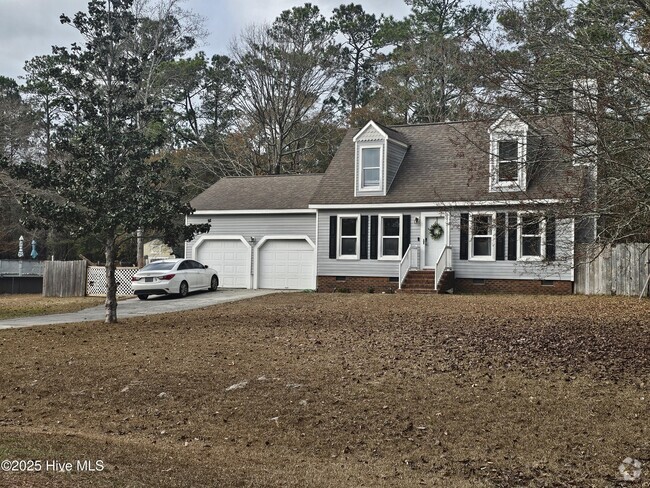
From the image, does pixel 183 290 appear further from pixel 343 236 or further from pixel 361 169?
pixel 361 169

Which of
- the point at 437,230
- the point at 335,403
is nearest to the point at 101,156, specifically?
the point at 335,403

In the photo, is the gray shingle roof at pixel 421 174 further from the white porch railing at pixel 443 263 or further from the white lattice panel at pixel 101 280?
the white lattice panel at pixel 101 280

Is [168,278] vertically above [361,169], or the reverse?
[361,169]

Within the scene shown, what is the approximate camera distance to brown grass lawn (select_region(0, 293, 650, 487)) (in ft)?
21.4

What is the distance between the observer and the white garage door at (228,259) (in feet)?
95.1

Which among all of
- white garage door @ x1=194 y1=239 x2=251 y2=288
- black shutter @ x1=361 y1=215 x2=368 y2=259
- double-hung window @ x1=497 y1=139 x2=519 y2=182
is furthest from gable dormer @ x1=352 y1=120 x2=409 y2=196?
double-hung window @ x1=497 y1=139 x2=519 y2=182

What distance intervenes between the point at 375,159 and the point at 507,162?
14.9m

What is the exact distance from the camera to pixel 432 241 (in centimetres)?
2530

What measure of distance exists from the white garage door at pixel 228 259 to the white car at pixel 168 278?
9.94ft

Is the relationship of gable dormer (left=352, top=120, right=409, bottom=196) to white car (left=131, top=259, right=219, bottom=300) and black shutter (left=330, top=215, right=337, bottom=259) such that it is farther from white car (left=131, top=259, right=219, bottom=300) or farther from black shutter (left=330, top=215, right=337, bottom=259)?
white car (left=131, top=259, right=219, bottom=300)

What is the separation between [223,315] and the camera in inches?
695

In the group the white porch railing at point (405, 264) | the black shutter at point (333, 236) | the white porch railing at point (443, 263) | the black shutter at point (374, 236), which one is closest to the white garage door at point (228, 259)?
the black shutter at point (333, 236)

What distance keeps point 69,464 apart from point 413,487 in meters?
3.01

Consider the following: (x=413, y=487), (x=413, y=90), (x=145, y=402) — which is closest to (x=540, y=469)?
(x=413, y=487)
